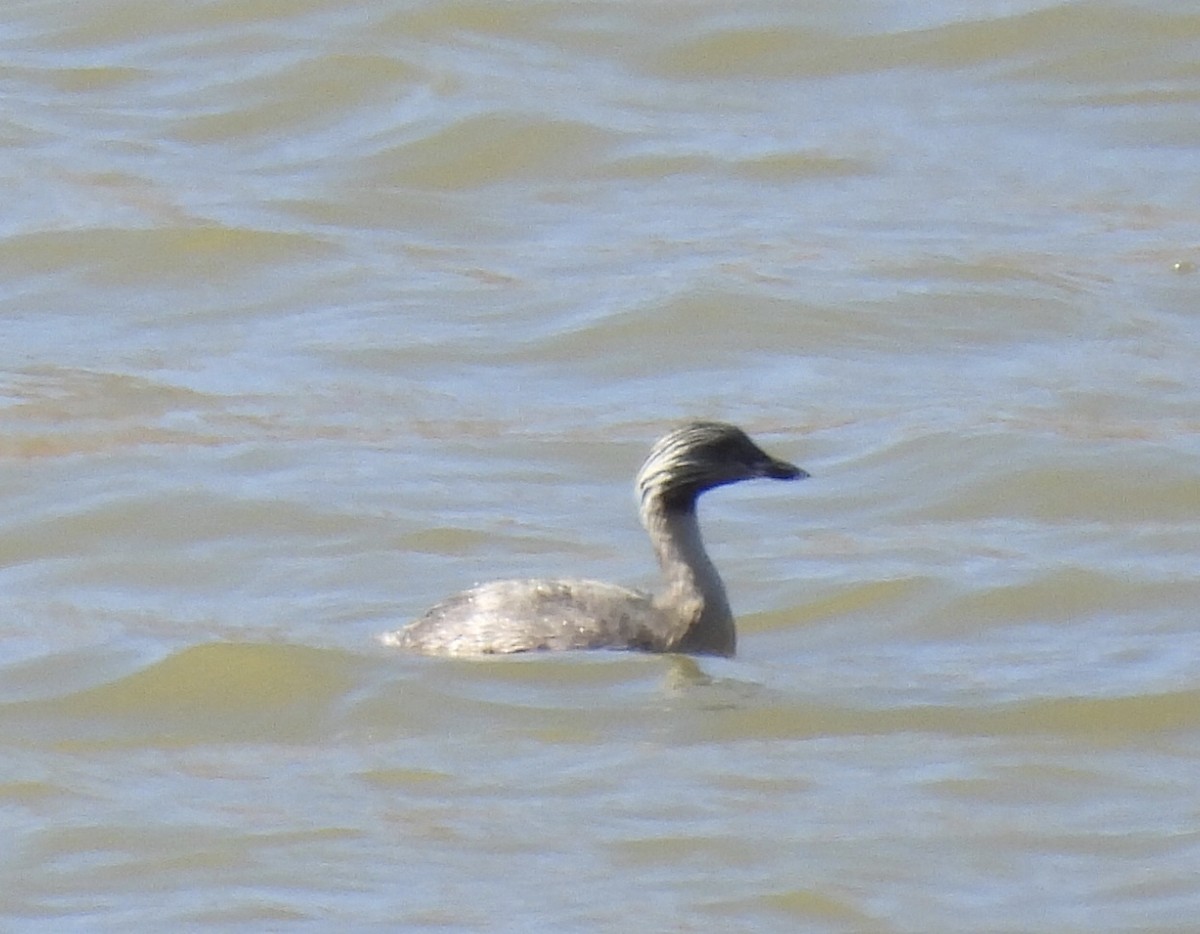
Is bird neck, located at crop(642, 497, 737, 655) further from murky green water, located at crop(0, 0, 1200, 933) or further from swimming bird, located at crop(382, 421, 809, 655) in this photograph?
murky green water, located at crop(0, 0, 1200, 933)

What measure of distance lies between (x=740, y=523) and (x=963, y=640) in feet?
5.87

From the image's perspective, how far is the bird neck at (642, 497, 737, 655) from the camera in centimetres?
1120

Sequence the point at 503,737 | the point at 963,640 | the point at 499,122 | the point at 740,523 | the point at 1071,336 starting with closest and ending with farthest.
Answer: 1. the point at 503,737
2. the point at 963,640
3. the point at 740,523
4. the point at 1071,336
5. the point at 499,122

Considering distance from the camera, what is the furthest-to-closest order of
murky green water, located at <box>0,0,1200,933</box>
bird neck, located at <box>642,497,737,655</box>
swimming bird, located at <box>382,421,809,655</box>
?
1. bird neck, located at <box>642,497,737,655</box>
2. swimming bird, located at <box>382,421,809,655</box>
3. murky green water, located at <box>0,0,1200,933</box>

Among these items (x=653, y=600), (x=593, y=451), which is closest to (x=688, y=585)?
(x=653, y=600)

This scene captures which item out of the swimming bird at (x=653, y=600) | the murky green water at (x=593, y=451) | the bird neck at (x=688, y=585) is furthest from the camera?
the bird neck at (x=688, y=585)

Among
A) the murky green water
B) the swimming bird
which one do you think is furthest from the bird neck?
the murky green water

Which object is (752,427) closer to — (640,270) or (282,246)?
(640,270)

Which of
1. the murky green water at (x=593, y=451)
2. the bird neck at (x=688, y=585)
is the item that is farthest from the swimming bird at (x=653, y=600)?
the murky green water at (x=593, y=451)

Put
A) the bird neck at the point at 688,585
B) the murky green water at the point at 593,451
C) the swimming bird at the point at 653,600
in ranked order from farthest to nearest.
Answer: the bird neck at the point at 688,585 < the swimming bird at the point at 653,600 < the murky green water at the point at 593,451

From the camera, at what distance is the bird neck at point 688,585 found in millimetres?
11203

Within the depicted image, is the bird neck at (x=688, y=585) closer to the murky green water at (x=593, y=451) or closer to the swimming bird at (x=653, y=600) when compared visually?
the swimming bird at (x=653, y=600)

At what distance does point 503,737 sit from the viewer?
10078 mm

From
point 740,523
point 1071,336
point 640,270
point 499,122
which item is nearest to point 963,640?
point 740,523
